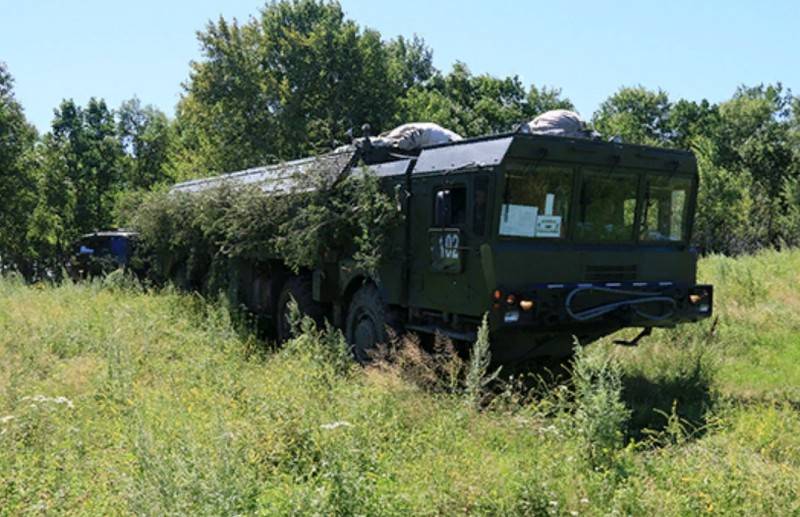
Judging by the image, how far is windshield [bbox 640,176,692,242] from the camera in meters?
8.17

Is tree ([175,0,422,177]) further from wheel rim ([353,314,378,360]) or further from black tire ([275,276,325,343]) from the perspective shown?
wheel rim ([353,314,378,360])

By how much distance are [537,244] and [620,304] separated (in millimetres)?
1132

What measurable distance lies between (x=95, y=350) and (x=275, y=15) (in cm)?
2160

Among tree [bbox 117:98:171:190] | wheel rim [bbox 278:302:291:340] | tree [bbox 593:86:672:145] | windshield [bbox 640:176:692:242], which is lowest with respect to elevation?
wheel rim [bbox 278:302:291:340]

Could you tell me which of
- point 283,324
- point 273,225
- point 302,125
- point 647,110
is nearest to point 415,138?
point 273,225

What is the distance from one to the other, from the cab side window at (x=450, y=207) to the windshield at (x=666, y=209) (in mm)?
2214

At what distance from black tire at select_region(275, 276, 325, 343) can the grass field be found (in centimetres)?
131

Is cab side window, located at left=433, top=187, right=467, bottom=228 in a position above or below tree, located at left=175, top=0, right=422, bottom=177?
below

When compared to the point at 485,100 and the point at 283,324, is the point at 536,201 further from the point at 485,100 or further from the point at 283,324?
the point at 485,100

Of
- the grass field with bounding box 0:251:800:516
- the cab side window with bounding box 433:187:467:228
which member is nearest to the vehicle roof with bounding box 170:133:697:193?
the cab side window with bounding box 433:187:467:228

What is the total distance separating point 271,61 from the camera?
2752cm

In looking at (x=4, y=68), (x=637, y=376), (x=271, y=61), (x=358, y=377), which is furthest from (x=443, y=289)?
(x=4, y=68)

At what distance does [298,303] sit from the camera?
10.7 metres

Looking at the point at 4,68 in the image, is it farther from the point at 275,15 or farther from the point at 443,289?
the point at 443,289
